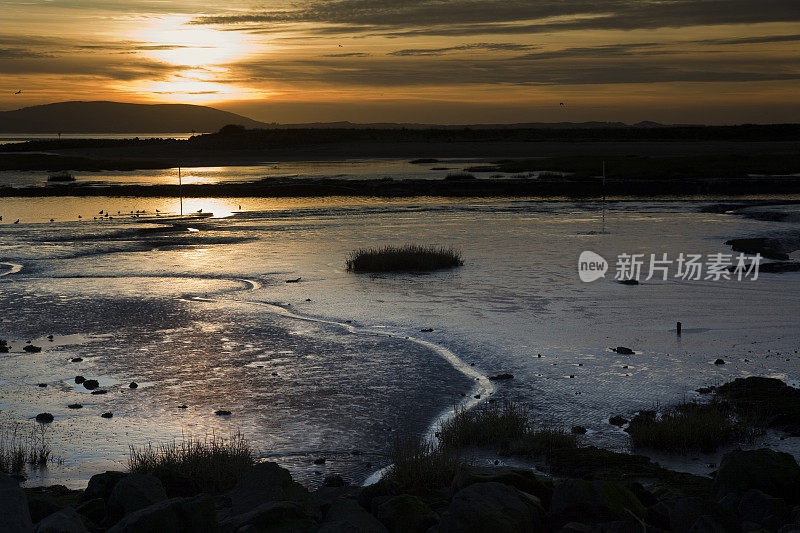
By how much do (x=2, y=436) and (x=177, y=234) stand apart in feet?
76.2

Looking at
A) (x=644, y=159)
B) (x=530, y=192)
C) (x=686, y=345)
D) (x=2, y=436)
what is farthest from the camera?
(x=644, y=159)

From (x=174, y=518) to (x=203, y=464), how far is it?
7.37 ft

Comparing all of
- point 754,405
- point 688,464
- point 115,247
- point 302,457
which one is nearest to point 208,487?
point 302,457

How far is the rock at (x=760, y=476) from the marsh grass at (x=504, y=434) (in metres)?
2.34

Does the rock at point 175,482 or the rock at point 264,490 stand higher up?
the rock at point 264,490

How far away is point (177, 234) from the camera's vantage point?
33000mm

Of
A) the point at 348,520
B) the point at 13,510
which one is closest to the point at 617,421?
the point at 348,520

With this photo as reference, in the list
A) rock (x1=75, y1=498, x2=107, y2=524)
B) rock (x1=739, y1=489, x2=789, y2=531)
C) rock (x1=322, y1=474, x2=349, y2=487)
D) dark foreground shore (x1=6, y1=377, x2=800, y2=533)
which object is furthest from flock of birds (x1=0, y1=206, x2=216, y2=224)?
rock (x1=739, y1=489, x2=789, y2=531)

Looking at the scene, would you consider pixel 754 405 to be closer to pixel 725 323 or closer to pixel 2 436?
pixel 725 323

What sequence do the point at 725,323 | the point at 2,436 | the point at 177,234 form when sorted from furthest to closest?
the point at 177,234 → the point at 725,323 → the point at 2,436

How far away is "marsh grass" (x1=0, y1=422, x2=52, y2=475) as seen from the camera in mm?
9195

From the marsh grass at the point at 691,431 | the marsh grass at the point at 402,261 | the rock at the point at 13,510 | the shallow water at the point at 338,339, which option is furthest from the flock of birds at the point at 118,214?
the rock at the point at 13,510

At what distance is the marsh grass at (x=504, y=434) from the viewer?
31.2ft

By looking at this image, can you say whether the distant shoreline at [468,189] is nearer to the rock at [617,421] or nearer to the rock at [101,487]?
the rock at [617,421]
